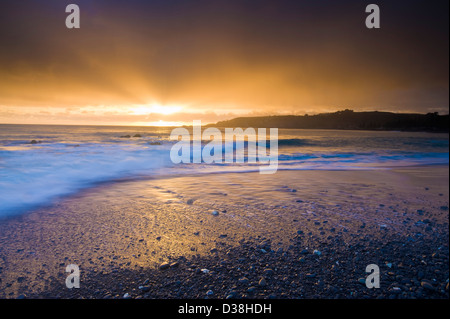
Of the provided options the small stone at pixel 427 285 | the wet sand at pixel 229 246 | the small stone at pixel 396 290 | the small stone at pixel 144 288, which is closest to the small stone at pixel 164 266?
the wet sand at pixel 229 246

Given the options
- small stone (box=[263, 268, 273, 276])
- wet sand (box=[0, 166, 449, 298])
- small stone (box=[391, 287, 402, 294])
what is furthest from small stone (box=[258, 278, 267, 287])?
small stone (box=[391, 287, 402, 294])

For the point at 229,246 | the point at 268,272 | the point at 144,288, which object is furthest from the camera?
the point at 229,246

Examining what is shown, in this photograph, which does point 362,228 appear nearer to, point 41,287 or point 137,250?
Answer: point 137,250

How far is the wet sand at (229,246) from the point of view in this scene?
7.38ft

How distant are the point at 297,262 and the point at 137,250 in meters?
2.04

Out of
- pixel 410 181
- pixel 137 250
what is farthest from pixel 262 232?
pixel 410 181

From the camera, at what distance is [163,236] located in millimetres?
3301

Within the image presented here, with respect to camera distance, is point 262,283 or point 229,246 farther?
point 229,246

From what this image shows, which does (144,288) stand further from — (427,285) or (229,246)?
(427,285)

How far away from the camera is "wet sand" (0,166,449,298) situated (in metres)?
2.25

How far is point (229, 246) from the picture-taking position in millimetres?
3012

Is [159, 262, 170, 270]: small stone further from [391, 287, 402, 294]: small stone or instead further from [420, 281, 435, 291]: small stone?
[420, 281, 435, 291]: small stone

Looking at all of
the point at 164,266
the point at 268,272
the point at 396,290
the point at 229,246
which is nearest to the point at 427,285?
the point at 396,290
